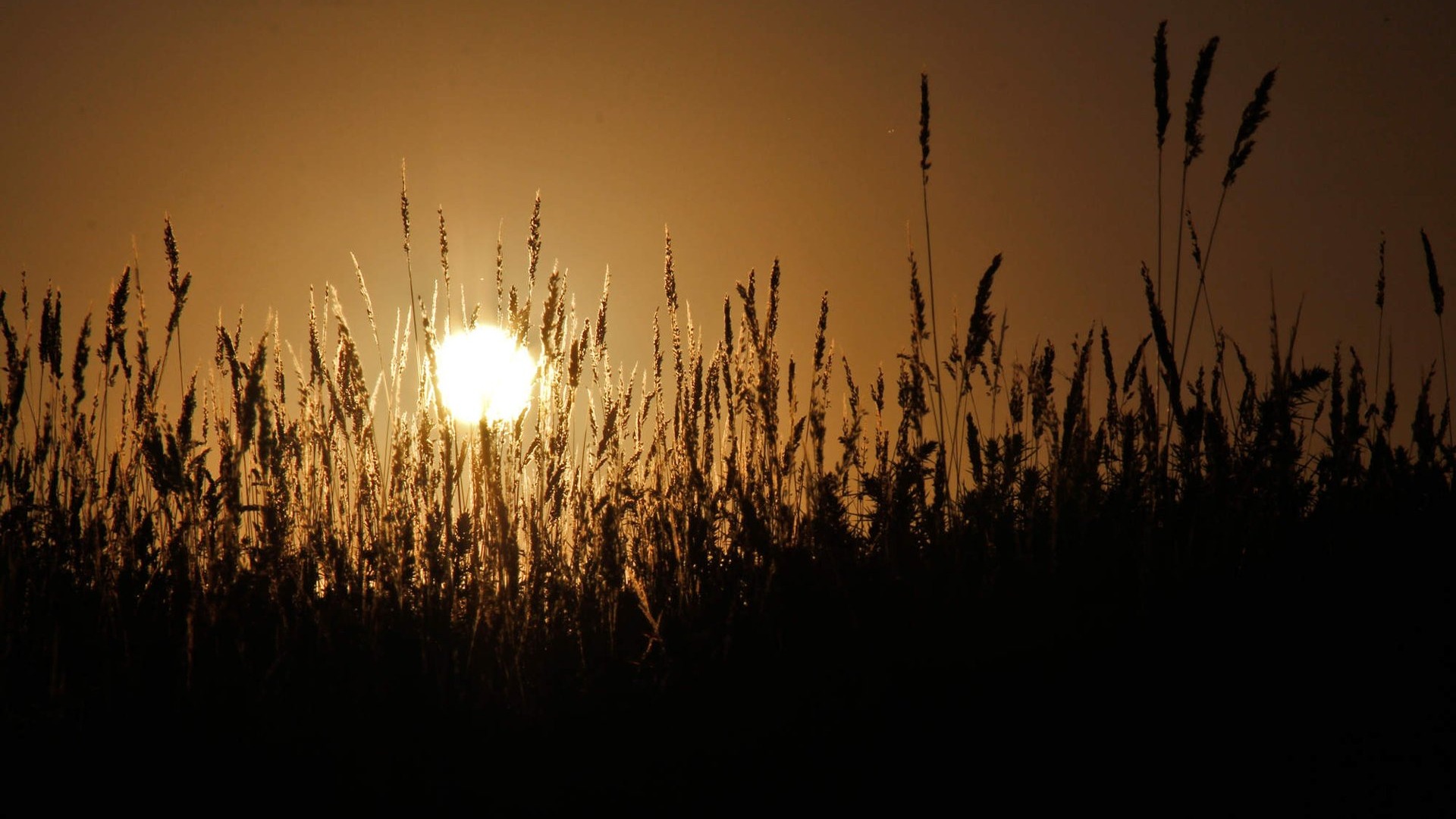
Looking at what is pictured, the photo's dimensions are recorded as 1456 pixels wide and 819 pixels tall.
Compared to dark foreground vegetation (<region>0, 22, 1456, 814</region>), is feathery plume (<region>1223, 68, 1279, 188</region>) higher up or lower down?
higher up

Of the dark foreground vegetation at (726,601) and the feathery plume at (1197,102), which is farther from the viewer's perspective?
the feathery plume at (1197,102)

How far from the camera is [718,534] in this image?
2.05 m

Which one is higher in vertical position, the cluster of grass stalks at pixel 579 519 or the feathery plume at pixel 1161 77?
the feathery plume at pixel 1161 77

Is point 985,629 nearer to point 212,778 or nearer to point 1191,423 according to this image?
point 1191,423

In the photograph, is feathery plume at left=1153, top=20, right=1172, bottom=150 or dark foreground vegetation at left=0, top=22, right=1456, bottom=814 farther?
feathery plume at left=1153, top=20, right=1172, bottom=150

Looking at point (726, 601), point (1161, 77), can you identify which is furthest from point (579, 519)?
point (1161, 77)

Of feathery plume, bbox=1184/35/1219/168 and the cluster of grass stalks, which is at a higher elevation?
feathery plume, bbox=1184/35/1219/168

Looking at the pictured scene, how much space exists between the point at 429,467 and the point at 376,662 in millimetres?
565

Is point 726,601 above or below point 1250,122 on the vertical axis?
below

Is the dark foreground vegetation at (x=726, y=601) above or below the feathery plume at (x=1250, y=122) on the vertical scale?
below

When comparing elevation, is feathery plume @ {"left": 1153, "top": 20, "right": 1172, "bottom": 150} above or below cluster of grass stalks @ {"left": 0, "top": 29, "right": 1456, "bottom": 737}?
above

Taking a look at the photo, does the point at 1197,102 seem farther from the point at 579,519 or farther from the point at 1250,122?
the point at 579,519

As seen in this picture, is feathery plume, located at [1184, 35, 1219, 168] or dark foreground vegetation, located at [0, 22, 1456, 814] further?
feathery plume, located at [1184, 35, 1219, 168]

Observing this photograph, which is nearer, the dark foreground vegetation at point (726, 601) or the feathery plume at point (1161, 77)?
the dark foreground vegetation at point (726, 601)
